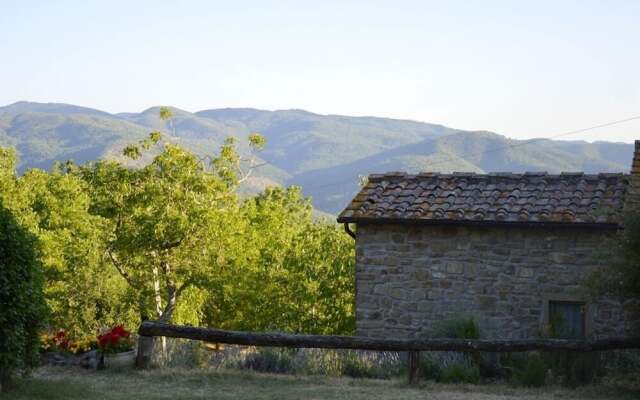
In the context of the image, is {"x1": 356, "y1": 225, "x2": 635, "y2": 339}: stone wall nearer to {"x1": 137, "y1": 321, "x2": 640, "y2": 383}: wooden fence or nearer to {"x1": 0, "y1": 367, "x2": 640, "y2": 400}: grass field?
{"x1": 137, "y1": 321, "x2": 640, "y2": 383}: wooden fence

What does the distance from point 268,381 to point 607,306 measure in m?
6.30

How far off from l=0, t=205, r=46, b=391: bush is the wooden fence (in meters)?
2.66

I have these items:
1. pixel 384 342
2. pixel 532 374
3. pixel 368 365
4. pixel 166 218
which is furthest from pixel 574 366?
pixel 166 218

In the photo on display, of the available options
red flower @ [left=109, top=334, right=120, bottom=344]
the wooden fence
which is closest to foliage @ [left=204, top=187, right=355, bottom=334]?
red flower @ [left=109, top=334, right=120, bottom=344]

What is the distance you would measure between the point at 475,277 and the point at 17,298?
28.1 ft

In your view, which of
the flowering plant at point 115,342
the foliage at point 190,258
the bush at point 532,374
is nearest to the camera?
the bush at point 532,374

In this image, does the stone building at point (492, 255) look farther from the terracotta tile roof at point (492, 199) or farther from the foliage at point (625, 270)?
the foliage at point (625, 270)

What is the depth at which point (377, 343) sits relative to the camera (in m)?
13.4

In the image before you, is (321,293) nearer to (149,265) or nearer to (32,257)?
(149,265)

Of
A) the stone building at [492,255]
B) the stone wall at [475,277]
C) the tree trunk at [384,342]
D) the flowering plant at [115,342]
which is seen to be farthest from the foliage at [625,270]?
the flowering plant at [115,342]

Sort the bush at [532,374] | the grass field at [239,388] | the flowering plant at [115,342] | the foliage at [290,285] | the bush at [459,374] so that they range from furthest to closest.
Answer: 1. the foliage at [290,285]
2. the flowering plant at [115,342]
3. the bush at [459,374]
4. the bush at [532,374]
5. the grass field at [239,388]

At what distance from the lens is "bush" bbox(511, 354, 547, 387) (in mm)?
13289

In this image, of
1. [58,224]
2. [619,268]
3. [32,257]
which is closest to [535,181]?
[619,268]

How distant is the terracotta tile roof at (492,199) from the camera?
53.0 feet
